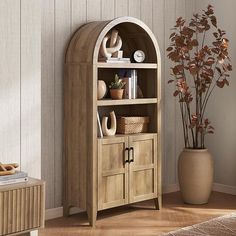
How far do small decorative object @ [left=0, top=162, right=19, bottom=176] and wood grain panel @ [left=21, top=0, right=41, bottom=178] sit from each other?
0.69 feet

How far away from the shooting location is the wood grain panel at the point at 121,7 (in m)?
5.24

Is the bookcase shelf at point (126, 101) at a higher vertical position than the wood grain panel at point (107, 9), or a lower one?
lower

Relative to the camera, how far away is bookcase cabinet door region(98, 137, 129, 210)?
4633mm

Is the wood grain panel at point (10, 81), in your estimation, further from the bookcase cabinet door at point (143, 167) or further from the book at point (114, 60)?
the bookcase cabinet door at point (143, 167)

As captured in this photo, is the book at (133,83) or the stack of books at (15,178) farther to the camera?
the book at (133,83)

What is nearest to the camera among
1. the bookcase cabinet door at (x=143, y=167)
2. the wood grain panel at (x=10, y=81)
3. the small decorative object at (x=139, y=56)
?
the wood grain panel at (x=10, y=81)

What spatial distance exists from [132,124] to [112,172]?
54 cm

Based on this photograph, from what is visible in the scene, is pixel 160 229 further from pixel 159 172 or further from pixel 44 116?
pixel 44 116

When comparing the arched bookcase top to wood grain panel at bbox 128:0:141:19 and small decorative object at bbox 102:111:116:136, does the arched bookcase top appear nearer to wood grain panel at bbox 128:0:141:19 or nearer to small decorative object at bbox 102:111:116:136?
wood grain panel at bbox 128:0:141:19

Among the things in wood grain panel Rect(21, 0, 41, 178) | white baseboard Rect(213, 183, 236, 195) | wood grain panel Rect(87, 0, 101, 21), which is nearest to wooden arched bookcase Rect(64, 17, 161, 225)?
wood grain panel Rect(87, 0, 101, 21)

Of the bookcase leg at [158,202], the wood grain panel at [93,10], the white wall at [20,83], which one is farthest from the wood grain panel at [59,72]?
the bookcase leg at [158,202]

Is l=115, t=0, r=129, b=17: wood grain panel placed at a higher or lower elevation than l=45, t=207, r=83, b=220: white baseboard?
higher

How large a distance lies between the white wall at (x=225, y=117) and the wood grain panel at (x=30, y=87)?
2.54 m

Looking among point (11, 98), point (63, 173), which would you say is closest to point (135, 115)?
point (63, 173)
